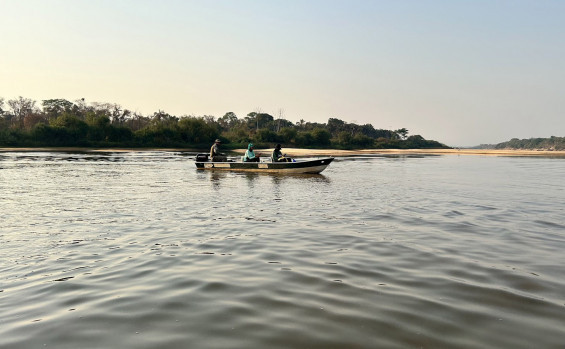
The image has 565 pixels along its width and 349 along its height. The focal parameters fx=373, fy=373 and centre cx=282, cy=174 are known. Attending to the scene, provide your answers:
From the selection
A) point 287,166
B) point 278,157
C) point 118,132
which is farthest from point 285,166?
point 118,132

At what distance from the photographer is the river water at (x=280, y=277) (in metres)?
4.04

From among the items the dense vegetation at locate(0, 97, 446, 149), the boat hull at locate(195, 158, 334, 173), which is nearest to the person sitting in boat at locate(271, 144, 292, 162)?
the boat hull at locate(195, 158, 334, 173)

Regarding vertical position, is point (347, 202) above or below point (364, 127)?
below

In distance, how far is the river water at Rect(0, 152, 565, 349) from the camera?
4.04 meters

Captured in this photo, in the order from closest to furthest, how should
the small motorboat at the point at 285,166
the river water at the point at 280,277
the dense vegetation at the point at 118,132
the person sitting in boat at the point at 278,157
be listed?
the river water at the point at 280,277 → the small motorboat at the point at 285,166 → the person sitting in boat at the point at 278,157 → the dense vegetation at the point at 118,132

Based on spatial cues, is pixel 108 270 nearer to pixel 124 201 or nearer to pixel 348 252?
pixel 348 252

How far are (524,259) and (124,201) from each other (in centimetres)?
1264

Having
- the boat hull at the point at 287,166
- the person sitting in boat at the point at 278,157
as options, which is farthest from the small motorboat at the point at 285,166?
the person sitting in boat at the point at 278,157

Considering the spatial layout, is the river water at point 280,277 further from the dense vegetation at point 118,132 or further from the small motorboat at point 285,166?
the dense vegetation at point 118,132

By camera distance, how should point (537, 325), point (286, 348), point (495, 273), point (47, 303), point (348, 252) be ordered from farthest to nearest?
point (348, 252), point (495, 273), point (47, 303), point (537, 325), point (286, 348)

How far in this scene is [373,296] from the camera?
16.6 ft

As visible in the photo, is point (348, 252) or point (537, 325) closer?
point (537, 325)

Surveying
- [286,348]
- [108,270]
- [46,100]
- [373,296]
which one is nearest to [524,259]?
[373,296]

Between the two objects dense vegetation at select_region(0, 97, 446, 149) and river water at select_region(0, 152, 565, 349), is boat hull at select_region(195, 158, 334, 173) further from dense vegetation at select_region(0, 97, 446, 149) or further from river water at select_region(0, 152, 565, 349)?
dense vegetation at select_region(0, 97, 446, 149)
